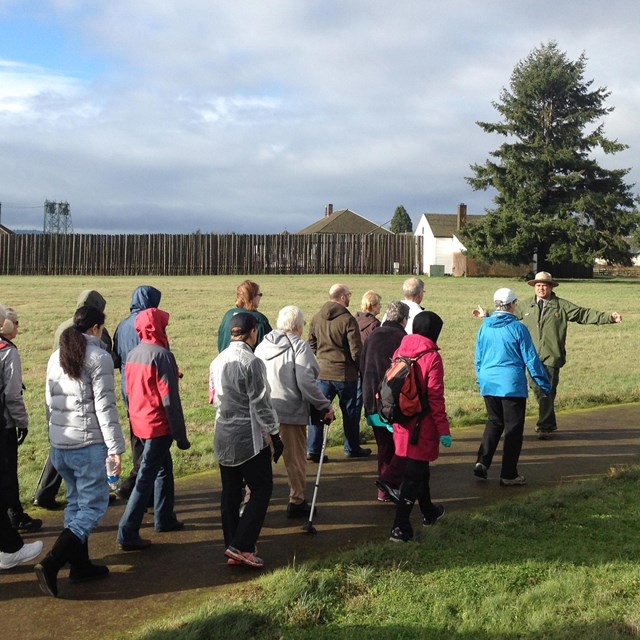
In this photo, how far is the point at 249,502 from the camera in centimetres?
523

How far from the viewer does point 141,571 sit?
17.0 ft

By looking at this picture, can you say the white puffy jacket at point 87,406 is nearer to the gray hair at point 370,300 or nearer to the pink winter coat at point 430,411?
the pink winter coat at point 430,411

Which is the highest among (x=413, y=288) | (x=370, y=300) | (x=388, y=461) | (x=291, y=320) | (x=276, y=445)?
(x=413, y=288)

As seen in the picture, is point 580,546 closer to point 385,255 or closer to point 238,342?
point 238,342

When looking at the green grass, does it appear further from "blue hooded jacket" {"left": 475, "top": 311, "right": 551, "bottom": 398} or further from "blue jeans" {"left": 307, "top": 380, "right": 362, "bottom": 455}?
"blue jeans" {"left": 307, "top": 380, "right": 362, "bottom": 455}

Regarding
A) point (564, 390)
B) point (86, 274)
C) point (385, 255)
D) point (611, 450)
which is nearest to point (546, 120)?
point (385, 255)

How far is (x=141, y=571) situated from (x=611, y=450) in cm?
539

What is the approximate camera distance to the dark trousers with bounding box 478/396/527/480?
281 inches

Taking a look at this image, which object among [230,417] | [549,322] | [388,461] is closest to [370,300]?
[388,461]

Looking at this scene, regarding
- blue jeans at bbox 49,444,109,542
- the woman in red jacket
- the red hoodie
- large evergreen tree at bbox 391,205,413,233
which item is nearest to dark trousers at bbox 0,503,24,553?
blue jeans at bbox 49,444,109,542

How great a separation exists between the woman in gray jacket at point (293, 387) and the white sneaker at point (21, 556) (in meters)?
1.90

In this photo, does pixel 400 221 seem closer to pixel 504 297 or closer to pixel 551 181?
pixel 551 181

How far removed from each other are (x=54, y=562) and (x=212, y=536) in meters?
1.38

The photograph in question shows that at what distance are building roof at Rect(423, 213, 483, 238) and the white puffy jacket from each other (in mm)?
58088
